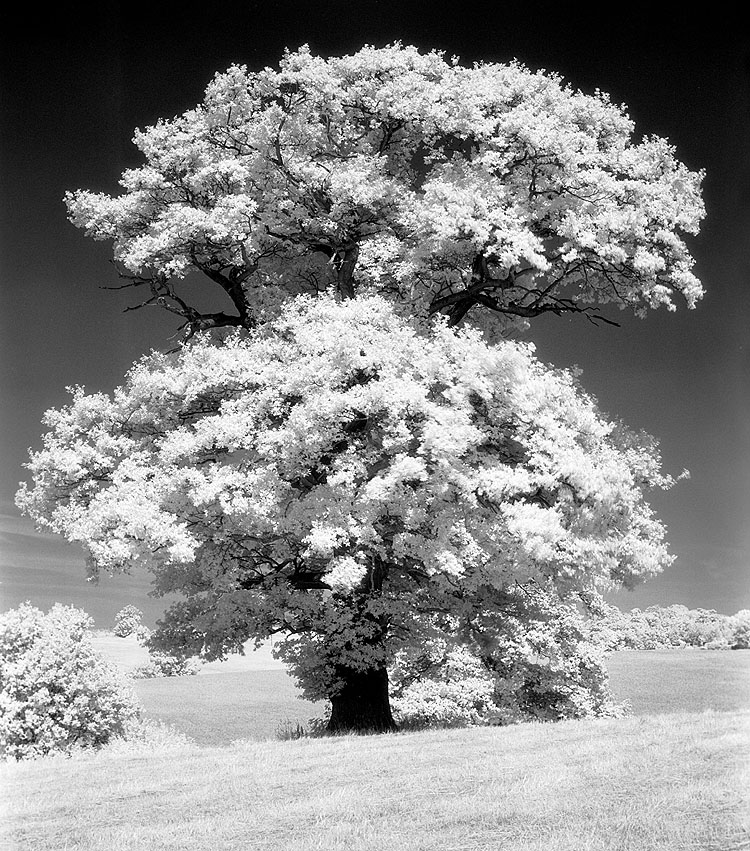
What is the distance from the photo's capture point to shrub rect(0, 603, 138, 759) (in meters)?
23.7

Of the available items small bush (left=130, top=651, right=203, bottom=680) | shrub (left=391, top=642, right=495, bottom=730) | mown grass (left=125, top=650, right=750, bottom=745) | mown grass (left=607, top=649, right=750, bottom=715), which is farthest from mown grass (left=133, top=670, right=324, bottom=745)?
mown grass (left=607, top=649, right=750, bottom=715)

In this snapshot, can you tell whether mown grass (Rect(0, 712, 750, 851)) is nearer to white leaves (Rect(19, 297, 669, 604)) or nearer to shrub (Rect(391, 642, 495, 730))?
white leaves (Rect(19, 297, 669, 604))

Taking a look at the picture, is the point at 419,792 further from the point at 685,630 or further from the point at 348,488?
the point at 685,630

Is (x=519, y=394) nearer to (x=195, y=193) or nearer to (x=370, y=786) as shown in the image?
(x=370, y=786)

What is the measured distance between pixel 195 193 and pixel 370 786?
50.1 ft

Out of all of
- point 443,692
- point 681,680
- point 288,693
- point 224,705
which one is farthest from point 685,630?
point 443,692

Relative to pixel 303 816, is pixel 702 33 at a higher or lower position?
higher

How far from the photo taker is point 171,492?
746 inches

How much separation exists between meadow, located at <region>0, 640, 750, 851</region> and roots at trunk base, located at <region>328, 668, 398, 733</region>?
12.2 feet

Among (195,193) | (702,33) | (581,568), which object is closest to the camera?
(702,33)

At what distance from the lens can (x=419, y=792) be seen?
39.4 feet

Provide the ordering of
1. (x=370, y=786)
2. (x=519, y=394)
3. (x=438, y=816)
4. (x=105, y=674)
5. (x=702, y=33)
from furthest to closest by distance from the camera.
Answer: (x=105, y=674), (x=519, y=394), (x=702, y=33), (x=370, y=786), (x=438, y=816)

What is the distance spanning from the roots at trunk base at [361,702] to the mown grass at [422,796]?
543cm

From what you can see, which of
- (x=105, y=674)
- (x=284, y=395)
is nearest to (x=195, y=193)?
(x=284, y=395)
